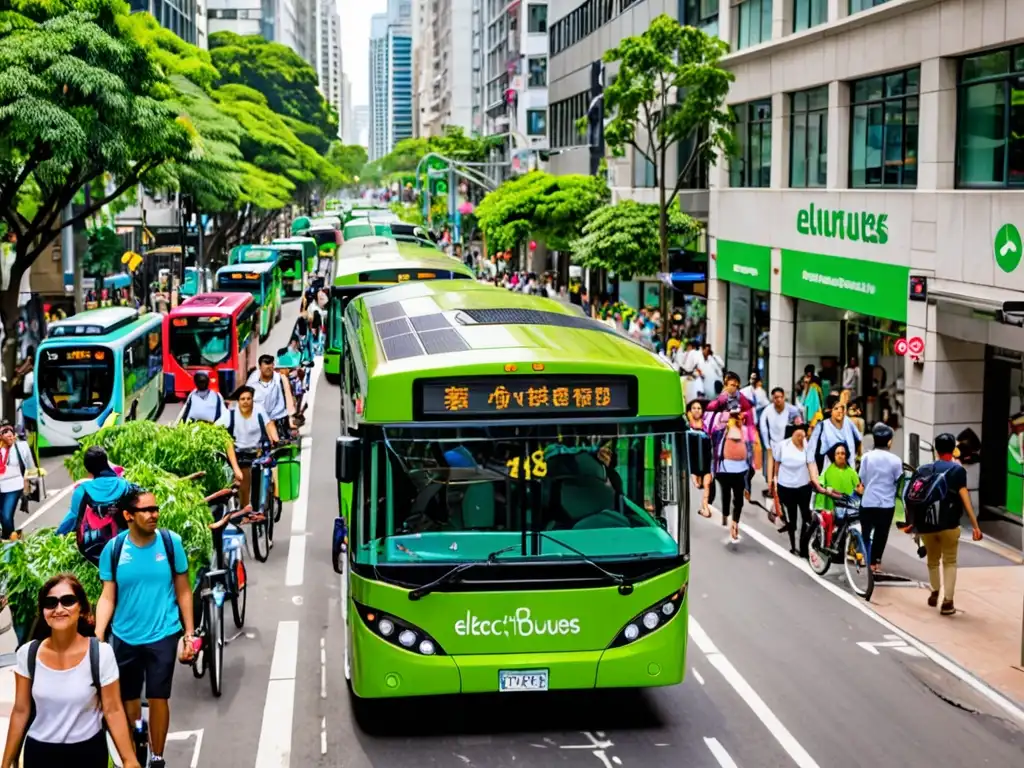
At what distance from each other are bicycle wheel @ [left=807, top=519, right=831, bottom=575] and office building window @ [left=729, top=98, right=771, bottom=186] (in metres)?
15.5

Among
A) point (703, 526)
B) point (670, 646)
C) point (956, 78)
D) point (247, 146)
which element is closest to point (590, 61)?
point (247, 146)

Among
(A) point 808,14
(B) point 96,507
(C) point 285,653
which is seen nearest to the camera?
(B) point 96,507

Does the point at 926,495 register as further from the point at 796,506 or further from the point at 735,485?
the point at 735,485

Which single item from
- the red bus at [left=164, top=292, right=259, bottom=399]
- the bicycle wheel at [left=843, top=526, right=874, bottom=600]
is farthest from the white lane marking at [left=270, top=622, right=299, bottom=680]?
the red bus at [left=164, top=292, right=259, bottom=399]

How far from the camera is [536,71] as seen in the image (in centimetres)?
9469

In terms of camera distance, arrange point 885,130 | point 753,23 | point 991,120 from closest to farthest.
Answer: point 991,120 < point 885,130 < point 753,23

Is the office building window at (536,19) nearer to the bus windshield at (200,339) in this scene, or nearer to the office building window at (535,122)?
the office building window at (535,122)

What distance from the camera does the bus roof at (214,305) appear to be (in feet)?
106

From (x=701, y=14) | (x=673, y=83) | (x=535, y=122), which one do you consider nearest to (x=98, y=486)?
(x=673, y=83)

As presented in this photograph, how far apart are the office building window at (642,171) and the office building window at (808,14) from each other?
520 inches

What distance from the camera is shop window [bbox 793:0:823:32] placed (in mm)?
27203

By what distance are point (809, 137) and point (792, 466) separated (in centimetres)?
1320

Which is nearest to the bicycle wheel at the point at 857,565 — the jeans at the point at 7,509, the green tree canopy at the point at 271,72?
the jeans at the point at 7,509

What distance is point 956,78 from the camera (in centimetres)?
2142
